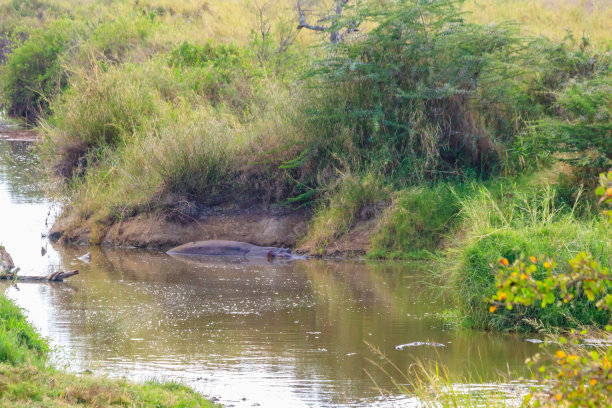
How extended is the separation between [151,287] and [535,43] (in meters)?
8.27

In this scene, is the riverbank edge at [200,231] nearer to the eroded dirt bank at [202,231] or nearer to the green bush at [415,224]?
the eroded dirt bank at [202,231]

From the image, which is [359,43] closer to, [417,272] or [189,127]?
[189,127]

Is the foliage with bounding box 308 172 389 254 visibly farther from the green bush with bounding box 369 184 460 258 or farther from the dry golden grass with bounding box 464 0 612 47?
the dry golden grass with bounding box 464 0 612 47

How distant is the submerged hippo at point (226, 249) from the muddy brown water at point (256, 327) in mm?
398

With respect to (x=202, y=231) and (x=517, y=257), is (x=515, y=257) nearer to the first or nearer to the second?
(x=517, y=257)

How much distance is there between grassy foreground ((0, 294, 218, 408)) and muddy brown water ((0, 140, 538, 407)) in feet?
2.00

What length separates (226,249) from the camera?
13.4 m

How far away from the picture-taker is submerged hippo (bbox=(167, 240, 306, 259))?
13133 mm

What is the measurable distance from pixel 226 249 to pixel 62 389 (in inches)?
317

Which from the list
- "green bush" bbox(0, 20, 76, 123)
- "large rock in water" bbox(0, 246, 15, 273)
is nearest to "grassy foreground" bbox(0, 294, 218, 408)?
"large rock in water" bbox(0, 246, 15, 273)

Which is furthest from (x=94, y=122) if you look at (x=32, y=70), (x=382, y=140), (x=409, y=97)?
(x=32, y=70)

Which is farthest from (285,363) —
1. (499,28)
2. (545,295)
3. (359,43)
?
(499,28)

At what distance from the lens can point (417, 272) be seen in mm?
11734

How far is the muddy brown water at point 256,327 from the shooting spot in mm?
6785
